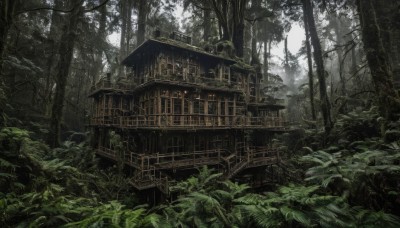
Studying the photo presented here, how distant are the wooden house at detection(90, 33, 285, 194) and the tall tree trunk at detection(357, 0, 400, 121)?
491 inches

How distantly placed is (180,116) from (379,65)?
1551 cm

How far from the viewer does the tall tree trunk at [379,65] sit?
8758 millimetres

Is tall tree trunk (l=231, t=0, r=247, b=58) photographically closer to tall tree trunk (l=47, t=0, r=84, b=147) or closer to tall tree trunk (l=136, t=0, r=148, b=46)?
tall tree trunk (l=136, t=0, r=148, b=46)

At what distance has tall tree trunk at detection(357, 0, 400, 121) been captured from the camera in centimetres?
876

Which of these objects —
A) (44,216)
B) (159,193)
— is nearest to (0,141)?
(44,216)

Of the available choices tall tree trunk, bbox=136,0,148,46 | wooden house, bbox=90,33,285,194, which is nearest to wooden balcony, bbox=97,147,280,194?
wooden house, bbox=90,33,285,194

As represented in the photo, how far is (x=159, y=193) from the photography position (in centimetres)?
1714

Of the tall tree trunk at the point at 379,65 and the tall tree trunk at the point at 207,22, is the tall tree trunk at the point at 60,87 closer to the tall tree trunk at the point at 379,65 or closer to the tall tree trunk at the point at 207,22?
the tall tree trunk at the point at 207,22

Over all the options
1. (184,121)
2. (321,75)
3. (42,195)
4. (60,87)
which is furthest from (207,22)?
(42,195)

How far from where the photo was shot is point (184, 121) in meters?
21.1

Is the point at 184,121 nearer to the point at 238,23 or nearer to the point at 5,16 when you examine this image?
the point at 5,16

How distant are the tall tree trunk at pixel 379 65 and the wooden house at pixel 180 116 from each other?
12468 mm

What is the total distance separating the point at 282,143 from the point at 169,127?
20.6 meters

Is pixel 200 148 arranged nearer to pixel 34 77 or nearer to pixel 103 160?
pixel 103 160
